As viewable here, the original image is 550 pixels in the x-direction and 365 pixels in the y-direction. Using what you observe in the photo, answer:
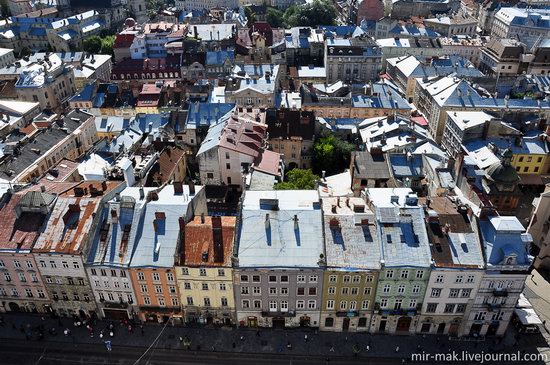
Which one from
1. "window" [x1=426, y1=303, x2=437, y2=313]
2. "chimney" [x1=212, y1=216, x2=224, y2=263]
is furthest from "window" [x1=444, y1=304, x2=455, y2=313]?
"chimney" [x1=212, y1=216, x2=224, y2=263]

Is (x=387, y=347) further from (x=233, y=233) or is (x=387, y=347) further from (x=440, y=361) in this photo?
(x=233, y=233)

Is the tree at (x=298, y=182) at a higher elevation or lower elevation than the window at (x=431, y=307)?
higher

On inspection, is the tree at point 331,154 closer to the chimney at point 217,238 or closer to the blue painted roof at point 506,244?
the chimney at point 217,238

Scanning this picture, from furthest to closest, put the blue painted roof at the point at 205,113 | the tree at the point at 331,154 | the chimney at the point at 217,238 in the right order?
the blue painted roof at the point at 205,113 < the tree at the point at 331,154 < the chimney at the point at 217,238

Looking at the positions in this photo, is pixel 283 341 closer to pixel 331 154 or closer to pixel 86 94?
pixel 331 154

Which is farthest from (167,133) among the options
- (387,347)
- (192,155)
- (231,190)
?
(387,347)

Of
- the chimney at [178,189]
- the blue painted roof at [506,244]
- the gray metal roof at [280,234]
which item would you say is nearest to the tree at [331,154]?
the gray metal roof at [280,234]
